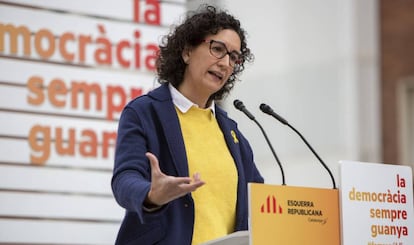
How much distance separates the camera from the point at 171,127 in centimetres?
383

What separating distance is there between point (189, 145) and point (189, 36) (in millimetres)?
480

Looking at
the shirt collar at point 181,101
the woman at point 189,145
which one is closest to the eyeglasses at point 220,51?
the woman at point 189,145

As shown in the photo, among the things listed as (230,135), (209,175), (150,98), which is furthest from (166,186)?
(230,135)

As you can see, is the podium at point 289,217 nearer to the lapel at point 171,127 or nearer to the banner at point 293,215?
the banner at point 293,215

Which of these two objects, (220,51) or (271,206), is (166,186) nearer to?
(271,206)

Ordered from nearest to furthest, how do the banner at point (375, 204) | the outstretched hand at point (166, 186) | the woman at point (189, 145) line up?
1. the outstretched hand at point (166, 186)
2. the banner at point (375, 204)
3. the woman at point (189, 145)

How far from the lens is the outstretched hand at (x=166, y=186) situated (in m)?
3.18

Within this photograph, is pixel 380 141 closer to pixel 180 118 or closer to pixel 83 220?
pixel 83 220

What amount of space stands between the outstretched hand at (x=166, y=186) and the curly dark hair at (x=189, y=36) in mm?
847

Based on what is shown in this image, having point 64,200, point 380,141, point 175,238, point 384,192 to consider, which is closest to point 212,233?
point 175,238

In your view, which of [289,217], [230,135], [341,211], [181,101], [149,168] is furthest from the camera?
[230,135]

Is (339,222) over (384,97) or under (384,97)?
under

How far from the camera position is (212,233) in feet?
12.3

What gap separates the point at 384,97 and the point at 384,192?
401 inches
